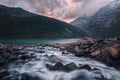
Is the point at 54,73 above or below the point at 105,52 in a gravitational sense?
below

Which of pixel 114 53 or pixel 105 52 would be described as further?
pixel 105 52

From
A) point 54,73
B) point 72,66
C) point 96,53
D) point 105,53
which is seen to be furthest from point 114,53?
point 54,73

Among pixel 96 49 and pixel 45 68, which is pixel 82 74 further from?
pixel 96 49

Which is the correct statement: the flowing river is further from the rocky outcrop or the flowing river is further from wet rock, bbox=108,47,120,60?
wet rock, bbox=108,47,120,60

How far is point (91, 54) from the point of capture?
38719 mm

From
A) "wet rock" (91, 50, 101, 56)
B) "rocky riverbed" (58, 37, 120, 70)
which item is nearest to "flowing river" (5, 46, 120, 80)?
"rocky riverbed" (58, 37, 120, 70)

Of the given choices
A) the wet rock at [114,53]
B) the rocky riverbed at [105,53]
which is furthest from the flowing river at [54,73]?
the wet rock at [114,53]

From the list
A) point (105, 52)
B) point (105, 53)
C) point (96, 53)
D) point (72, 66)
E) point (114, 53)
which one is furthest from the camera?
point (96, 53)

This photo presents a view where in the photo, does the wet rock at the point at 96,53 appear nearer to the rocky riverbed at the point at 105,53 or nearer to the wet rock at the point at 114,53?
the rocky riverbed at the point at 105,53

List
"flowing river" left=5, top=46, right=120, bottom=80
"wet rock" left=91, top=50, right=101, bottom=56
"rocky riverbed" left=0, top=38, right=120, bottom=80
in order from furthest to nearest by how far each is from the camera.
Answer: "wet rock" left=91, top=50, right=101, bottom=56 < "rocky riverbed" left=0, top=38, right=120, bottom=80 < "flowing river" left=5, top=46, right=120, bottom=80

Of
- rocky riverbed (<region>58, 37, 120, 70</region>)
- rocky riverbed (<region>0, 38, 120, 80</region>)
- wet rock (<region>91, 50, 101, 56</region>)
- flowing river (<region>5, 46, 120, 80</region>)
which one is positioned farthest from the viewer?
wet rock (<region>91, 50, 101, 56</region>)

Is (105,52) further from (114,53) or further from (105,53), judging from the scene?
(114,53)

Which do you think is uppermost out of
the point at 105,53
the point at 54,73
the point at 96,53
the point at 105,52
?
the point at 105,52

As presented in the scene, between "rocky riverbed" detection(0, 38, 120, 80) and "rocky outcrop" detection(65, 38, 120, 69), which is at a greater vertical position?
"rocky outcrop" detection(65, 38, 120, 69)
